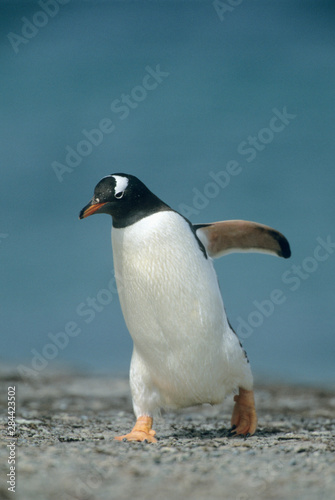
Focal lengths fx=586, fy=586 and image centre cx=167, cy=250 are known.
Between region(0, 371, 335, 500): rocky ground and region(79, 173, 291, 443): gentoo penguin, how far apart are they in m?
0.40

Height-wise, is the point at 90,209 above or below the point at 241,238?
above

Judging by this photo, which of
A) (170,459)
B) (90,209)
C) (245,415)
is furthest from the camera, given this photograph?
(245,415)

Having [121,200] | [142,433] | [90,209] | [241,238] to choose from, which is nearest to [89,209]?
[90,209]

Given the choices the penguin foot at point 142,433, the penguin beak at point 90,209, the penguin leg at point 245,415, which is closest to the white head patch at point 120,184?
the penguin beak at point 90,209

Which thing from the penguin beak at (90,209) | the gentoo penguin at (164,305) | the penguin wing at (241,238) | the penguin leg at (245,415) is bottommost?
the penguin leg at (245,415)

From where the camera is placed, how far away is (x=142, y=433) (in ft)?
13.9

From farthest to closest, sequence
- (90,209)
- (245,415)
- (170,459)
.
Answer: (245,415), (90,209), (170,459)

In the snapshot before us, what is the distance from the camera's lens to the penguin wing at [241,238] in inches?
183

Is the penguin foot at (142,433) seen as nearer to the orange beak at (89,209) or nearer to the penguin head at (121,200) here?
the penguin head at (121,200)

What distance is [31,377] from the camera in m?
9.44

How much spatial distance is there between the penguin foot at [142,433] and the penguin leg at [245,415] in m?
0.73

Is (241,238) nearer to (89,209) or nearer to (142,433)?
(89,209)

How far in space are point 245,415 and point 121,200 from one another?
199cm

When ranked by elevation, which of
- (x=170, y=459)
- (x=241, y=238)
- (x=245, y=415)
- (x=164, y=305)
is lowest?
(x=170, y=459)
